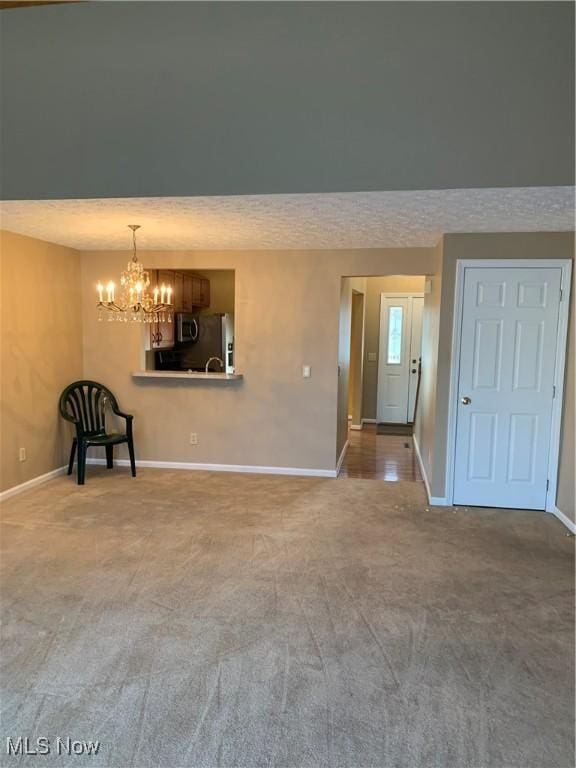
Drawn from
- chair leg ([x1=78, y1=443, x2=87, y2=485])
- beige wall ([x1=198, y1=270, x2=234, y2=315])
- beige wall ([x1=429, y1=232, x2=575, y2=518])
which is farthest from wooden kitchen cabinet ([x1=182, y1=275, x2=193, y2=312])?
beige wall ([x1=429, y1=232, x2=575, y2=518])

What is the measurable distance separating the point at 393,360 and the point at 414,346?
40cm

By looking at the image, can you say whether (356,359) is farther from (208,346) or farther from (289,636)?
(289,636)

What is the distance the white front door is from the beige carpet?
319mm

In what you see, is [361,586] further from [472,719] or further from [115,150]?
[115,150]

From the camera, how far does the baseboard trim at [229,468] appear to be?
5340 millimetres

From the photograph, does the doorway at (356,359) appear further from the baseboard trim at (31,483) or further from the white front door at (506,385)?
the baseboard trim at (31,483)

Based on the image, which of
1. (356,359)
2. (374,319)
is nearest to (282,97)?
(356,359)

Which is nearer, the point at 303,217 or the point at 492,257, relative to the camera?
the point at 303,217

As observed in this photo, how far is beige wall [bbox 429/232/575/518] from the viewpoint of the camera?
406cm

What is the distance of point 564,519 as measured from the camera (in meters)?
4.06

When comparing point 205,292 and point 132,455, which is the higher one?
point 205,292

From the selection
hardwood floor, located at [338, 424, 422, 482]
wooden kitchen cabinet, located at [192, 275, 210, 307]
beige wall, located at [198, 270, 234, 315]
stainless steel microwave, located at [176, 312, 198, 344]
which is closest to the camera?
hardwood floor, located at [338, 424, 422, 482]

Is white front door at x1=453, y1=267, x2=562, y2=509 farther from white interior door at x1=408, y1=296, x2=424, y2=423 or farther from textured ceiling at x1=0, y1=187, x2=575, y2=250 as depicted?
white interior door at x1=408, y1=296, x2=424, y2=423

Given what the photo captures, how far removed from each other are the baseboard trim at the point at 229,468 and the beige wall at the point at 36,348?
77 centimetres
